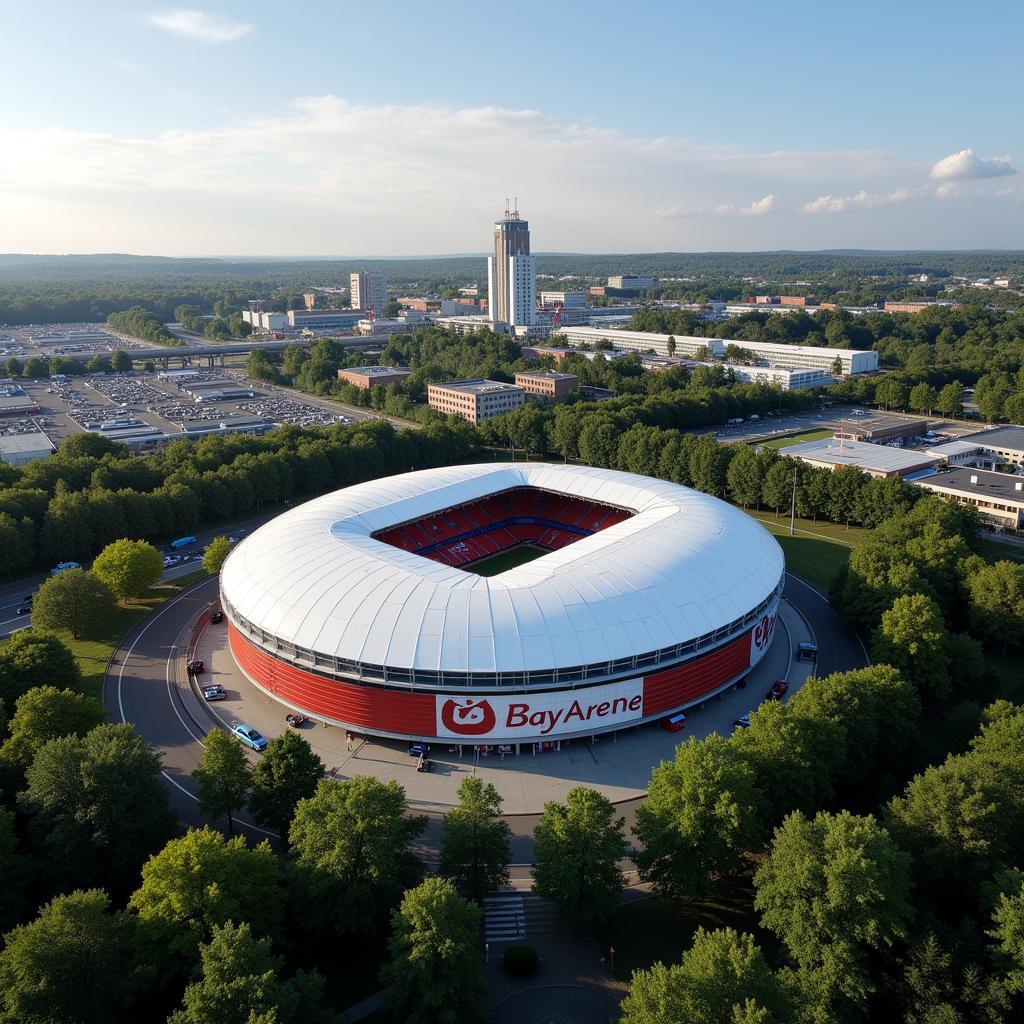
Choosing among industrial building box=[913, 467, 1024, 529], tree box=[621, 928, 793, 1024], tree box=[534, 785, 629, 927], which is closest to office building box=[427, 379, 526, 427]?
industrial building box=[913, 467, 1024, 529]

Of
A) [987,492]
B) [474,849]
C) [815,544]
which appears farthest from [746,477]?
[474,849]

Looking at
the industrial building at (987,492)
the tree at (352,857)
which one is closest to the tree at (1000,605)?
the industrial building at (987,492)

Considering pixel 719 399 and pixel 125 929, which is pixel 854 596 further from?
pixel 719 399

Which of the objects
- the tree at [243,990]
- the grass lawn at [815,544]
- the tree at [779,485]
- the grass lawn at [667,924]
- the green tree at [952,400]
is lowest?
the grass lawn at [667,924]

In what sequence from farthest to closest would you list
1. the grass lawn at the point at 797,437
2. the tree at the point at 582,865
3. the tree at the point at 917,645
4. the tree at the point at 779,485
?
1. the grass lawn at the point at 797,437
2. the tree at the point at 779,485
3. the tree at the point at 917,645
4. the tree at the point at 582,865

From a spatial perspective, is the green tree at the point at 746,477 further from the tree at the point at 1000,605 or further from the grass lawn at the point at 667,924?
the grass lawn at the point at 667,924

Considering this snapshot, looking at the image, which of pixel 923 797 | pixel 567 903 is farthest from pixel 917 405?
pixel 567 903
